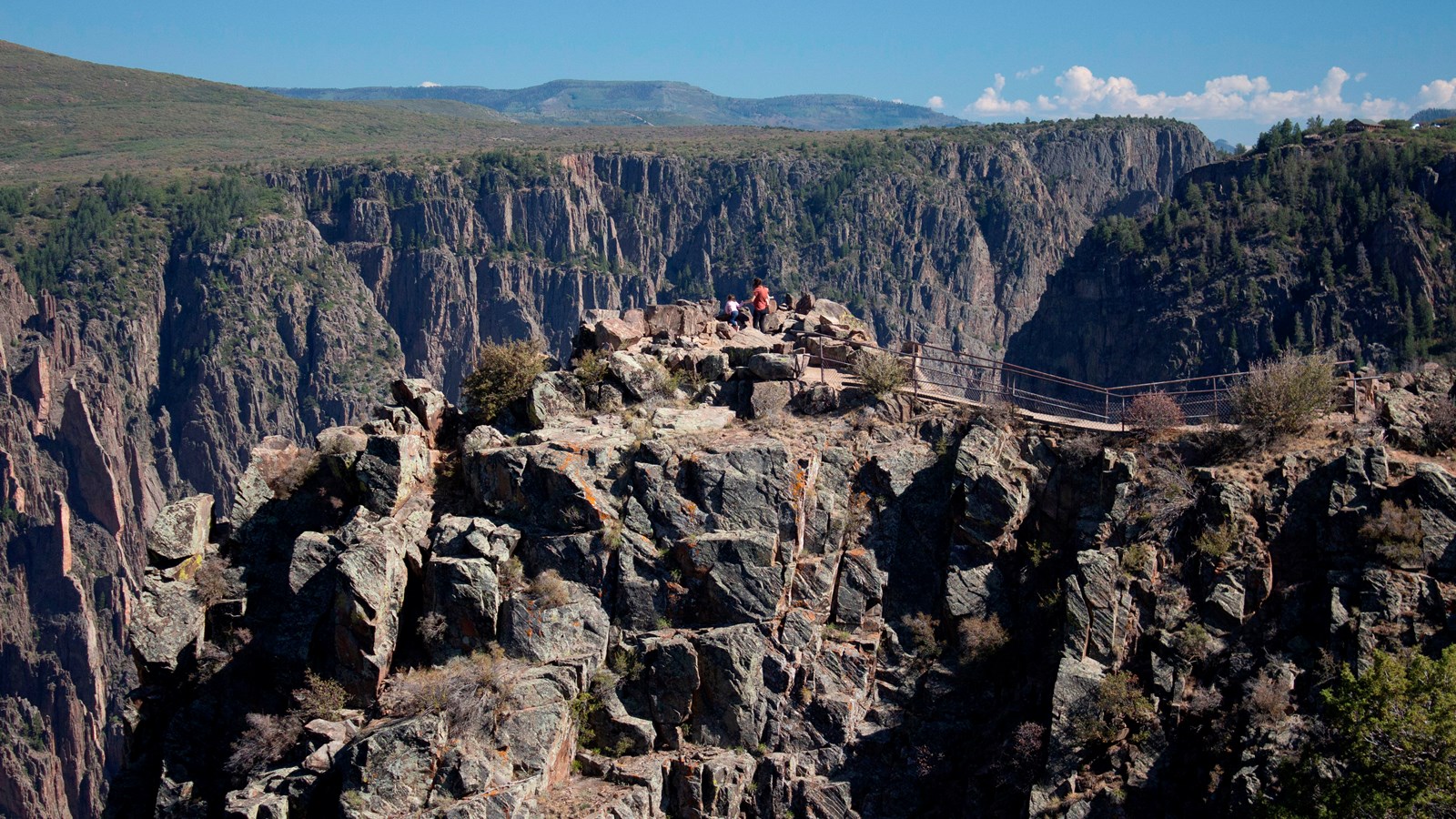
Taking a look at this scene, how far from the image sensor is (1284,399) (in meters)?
Result: 24.5

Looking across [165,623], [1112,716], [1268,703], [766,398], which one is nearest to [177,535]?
[165,623]

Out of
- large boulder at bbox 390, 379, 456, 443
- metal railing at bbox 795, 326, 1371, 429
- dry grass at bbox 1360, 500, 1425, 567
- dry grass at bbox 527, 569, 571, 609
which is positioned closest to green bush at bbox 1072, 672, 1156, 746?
dry grass at bbox 1360, 500, 1425, 567

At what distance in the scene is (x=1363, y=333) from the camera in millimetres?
100250

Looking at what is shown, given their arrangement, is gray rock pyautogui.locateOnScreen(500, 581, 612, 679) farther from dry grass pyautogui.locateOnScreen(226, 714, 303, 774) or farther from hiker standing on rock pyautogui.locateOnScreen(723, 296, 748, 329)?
hiker standing on rock pyautogui.locateOnScreen(723, 296, 748, 329)

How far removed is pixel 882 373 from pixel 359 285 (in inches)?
5436

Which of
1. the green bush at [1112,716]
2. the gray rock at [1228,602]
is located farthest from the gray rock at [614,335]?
the gray rock at [1228,602]

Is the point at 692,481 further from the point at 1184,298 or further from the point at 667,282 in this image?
the point at 667,282

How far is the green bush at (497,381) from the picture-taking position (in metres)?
28.1

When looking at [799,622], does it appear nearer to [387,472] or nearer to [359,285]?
[387,472]

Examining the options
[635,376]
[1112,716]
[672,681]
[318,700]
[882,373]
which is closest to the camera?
[1112,716]

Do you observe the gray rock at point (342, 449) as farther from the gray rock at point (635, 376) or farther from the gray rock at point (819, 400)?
the gray rock at point (819, 400)

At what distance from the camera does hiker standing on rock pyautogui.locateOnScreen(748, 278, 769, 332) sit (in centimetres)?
3353

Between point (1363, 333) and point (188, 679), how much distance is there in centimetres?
9737

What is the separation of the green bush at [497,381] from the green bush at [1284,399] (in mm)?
14981
